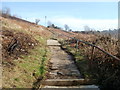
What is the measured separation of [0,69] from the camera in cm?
496

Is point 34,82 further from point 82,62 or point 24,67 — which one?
point 82,62

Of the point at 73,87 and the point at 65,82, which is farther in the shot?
the point at 65,82

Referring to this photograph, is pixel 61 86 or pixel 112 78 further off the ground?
pixel 112 78

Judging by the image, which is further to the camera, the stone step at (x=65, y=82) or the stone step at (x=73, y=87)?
the stone step at (x=65, y=82)

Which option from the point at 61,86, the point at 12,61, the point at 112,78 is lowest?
the point at 61,86

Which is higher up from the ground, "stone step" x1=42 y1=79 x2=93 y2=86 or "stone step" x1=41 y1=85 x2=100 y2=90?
"stone step" x1=42 y1=79 x2=93 y2=86

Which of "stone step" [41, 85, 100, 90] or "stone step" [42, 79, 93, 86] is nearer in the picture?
"stone step" [41, 85, 100, 90]

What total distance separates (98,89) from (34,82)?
1.83 metres

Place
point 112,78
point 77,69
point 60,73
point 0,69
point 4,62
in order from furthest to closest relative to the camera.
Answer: point 77,69
point 60,73
point 4,62
point 0,69
point 112,78

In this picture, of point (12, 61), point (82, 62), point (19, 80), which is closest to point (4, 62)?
point (12, 61)

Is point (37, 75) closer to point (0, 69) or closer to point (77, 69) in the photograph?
point (0, 69)

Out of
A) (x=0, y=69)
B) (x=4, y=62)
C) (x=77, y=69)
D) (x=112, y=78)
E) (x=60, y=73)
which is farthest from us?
(x=77, y=69)

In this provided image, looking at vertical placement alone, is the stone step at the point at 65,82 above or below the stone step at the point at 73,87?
above

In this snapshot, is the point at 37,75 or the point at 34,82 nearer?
the point at 34,82
